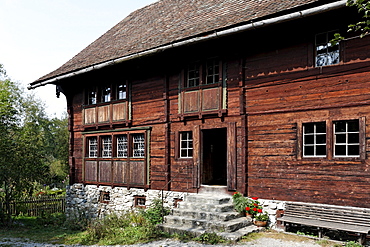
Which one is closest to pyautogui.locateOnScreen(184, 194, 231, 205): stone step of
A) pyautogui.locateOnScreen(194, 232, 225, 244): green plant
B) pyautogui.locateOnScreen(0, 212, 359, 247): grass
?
pyautogui.locateOnScreen(0, 212, 359, 247): grass

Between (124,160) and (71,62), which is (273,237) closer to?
(124,160)

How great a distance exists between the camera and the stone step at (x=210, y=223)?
30.8ft

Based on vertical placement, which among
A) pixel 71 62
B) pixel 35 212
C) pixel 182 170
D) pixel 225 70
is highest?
pixel 71 62

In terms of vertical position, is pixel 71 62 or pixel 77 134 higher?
pixel 71 62

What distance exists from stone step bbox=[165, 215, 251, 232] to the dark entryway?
2.01m

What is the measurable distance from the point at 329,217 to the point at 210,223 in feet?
10.0

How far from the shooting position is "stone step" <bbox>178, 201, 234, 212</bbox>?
10219 millimetres

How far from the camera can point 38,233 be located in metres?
12.9

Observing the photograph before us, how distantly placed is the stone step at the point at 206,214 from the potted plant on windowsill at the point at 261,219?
53 cm

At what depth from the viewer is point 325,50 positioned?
9422 mm

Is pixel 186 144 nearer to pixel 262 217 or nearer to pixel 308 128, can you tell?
pixel 262 217

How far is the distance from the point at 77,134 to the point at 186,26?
7.45 meters

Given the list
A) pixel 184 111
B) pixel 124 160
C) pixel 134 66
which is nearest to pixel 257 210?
pixel 184 111

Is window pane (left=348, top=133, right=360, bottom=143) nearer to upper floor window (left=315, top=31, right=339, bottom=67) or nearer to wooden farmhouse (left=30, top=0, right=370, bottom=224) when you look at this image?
wooden farmhouse (left=30, top=0, right=370, bottom=224)
